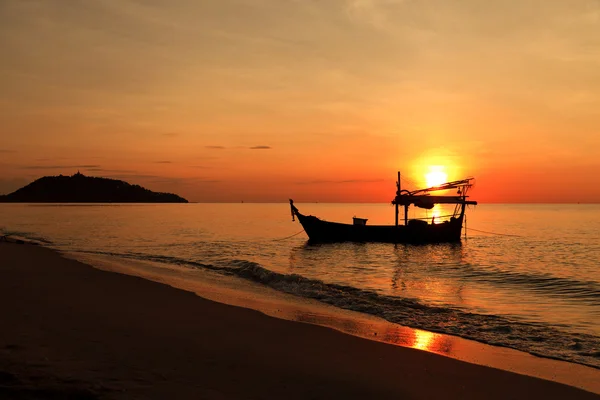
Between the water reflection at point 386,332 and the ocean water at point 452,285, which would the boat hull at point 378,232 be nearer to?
the ocean water at point 452,285

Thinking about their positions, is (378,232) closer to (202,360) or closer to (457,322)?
(457,322)

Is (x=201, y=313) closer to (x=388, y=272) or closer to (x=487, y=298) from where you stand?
(x=487, y=298)

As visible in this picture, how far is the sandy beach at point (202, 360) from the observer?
576cm

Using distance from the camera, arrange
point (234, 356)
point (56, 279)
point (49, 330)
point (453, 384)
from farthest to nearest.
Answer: point (56, 279), point (49, 330), point (234, 356), point (453, 384)

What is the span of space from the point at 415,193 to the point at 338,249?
10467mm

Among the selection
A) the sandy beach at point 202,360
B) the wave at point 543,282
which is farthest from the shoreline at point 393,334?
the wave at point 543,282

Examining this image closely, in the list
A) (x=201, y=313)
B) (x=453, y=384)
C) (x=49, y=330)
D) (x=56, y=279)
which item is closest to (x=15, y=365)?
(x=49, y=330)

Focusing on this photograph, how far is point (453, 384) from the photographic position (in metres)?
7.00

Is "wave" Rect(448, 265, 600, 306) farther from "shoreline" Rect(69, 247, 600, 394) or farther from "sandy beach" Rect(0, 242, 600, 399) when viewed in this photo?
"sandy beach" Rect(0, 242, 600, 399)

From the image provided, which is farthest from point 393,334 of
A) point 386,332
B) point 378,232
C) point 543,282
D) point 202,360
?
point 378,232

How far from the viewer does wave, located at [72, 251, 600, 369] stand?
10219 millimetres

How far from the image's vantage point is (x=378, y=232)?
43.5 meters

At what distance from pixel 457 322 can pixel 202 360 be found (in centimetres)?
808

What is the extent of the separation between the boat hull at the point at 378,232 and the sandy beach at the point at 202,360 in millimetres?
32257
